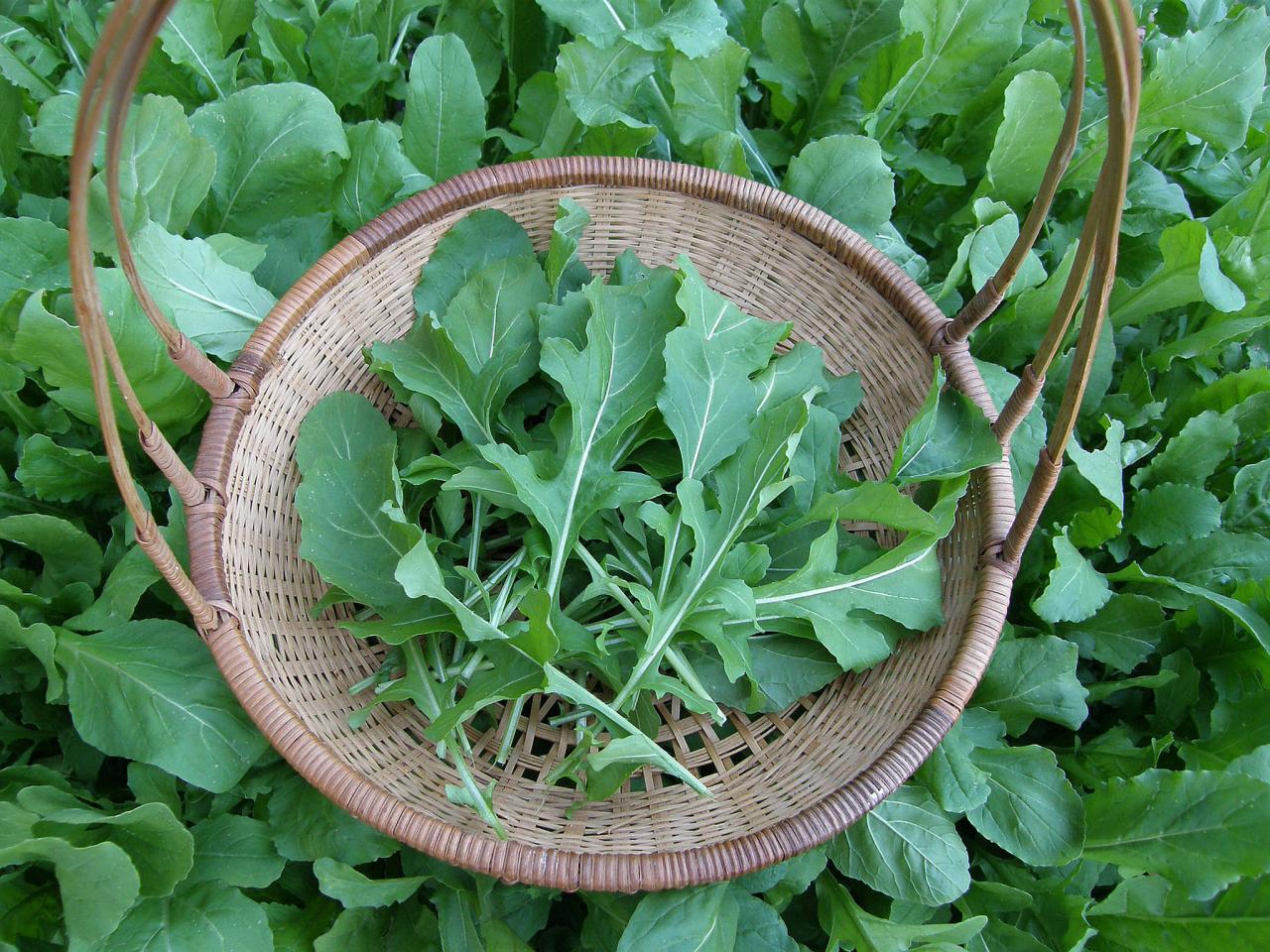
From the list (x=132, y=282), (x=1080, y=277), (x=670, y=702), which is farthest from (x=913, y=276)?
(x=132, y=282)

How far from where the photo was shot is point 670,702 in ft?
3.57

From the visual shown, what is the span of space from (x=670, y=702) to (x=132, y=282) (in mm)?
685

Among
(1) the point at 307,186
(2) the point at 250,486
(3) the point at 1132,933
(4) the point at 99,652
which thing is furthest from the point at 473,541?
(3) the point at 1132,933

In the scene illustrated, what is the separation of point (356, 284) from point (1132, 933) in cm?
108

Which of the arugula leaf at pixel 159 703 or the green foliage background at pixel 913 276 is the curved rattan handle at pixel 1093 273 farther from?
the arugula leaf at pixel 159 703

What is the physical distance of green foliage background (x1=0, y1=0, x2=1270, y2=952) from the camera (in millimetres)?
955

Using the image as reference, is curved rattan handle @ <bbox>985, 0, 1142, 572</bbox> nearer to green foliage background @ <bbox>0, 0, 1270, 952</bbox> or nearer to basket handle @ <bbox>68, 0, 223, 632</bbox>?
green foliage background @ <bbox>0, 0, 1270, 952</bbox>

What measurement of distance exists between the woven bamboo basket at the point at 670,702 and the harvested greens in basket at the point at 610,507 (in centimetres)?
4

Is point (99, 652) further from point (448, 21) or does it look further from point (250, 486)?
point (448, 21)

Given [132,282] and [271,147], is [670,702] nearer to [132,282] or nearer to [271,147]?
[132,282]

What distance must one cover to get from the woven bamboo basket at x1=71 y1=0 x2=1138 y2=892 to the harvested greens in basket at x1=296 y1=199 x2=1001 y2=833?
1.6 inches

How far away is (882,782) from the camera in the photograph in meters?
0.86

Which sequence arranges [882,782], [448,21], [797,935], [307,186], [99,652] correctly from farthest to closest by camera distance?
[448,21] < [307,186] < [797,935] < [99,652] < [882,782]

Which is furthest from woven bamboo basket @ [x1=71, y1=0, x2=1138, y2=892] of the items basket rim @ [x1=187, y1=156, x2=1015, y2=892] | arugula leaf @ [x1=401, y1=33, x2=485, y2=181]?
arugula leaf @ [x1=401, y1=33, x2=485, y2=181]
